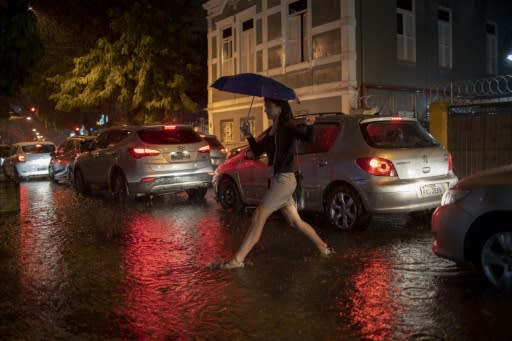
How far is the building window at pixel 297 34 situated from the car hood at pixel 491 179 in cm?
1422

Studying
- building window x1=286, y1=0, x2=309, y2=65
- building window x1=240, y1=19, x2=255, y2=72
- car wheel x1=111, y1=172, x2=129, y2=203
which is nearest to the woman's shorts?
car wheel x1=111, y1=172, x2=129, y2=203

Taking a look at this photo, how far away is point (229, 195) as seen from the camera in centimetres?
1081

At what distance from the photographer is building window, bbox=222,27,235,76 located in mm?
23312

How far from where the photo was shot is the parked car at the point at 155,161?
1204cm

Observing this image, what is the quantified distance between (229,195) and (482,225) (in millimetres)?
6090

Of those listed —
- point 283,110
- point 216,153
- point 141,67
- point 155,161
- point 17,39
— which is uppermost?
point 141,67

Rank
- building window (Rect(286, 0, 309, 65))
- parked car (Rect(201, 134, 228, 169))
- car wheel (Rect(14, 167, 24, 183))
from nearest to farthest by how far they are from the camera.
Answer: parked car (Rect(201, 134, 228, 169)) < building window (Rect(286, 0, 309, 65)) < car wheel (Rect(14, 167, 24, 183))

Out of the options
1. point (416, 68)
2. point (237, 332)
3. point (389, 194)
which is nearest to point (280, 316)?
point (237, 332)

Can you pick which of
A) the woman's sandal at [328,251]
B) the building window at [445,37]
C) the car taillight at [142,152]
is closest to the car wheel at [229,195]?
the car taillight at [142,152]

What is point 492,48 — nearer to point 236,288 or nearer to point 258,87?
point 258,87

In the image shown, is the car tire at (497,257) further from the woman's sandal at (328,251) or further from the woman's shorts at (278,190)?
the woman's shorts at (278,190)

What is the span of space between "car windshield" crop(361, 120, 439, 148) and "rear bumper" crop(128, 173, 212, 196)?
5.03 m

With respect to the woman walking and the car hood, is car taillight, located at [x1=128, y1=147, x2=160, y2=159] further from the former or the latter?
the car hood

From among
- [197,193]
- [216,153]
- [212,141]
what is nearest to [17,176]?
[212,141]
